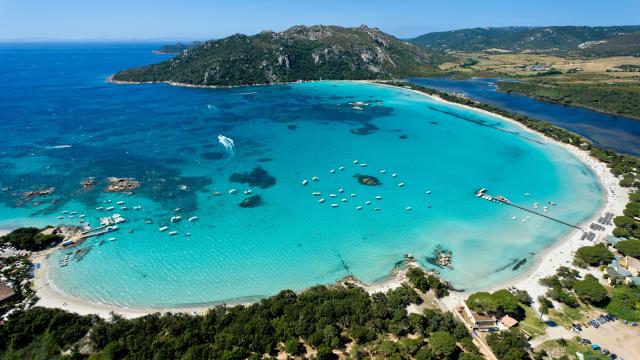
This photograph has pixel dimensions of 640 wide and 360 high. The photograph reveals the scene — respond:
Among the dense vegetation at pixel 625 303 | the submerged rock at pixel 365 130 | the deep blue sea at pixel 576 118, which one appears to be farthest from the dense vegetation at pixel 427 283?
the deep blue sea at pixel 576 118

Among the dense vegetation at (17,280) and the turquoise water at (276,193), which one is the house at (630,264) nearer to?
the turquoise water at (276,193)

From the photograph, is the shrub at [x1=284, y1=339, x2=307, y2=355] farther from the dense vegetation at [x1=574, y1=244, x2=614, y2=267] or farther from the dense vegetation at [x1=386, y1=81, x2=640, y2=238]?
the dense vegetation at [x1=386, y1=81, x2=640, y2=238]

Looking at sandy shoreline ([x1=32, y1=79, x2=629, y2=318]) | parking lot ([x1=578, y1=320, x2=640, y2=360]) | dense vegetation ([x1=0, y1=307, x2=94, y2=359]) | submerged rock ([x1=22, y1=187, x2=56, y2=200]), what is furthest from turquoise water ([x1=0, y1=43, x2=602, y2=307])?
parking lot ([x1=578, y1=320, x2=640, y2=360])

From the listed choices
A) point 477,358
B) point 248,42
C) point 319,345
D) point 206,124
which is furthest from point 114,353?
point 248,42

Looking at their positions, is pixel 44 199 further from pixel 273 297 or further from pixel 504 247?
pixel 504 247

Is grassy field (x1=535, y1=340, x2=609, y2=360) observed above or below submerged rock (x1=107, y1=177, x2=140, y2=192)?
below

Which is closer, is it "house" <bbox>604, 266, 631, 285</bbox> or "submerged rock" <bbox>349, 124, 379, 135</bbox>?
"house" <bbox>604, 266, 631, 285</bbox>
